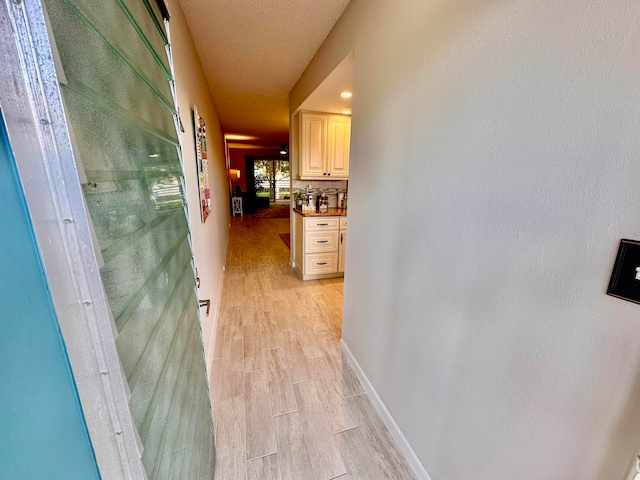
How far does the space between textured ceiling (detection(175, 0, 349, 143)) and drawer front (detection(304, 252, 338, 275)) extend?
2253 millimetres

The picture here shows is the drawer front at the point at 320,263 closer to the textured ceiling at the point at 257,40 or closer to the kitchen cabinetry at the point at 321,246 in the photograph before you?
the kitchen cabinetry at the point at 321,246

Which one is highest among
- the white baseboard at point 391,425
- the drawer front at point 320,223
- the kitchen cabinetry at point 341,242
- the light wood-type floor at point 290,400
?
the drawer front at point 320,223

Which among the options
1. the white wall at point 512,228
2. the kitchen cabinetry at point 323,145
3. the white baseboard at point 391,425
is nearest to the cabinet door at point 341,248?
the kitchen cabinetry at point 323,145

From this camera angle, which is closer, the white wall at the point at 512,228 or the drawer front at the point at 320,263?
the white wall at the point at 512,228

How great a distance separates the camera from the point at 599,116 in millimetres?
594

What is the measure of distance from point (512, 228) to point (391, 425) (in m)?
1.30

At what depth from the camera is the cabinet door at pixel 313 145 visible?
342cm

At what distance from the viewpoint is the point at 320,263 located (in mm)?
3674

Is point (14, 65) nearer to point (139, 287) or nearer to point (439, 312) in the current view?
point (139, 287)

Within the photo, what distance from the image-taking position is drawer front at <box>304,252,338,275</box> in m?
3.62

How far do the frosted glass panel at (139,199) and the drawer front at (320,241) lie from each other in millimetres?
2561

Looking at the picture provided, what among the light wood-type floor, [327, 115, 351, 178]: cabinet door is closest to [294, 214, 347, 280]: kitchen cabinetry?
the light wood-type floor

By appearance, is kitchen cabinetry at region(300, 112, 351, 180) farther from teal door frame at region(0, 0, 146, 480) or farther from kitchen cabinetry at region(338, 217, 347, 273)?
teal door frame at region(0, 0, 146, 480)

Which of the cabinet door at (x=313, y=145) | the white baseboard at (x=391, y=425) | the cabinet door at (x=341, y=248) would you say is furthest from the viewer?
the cabinet door at (x=341, y=248)
